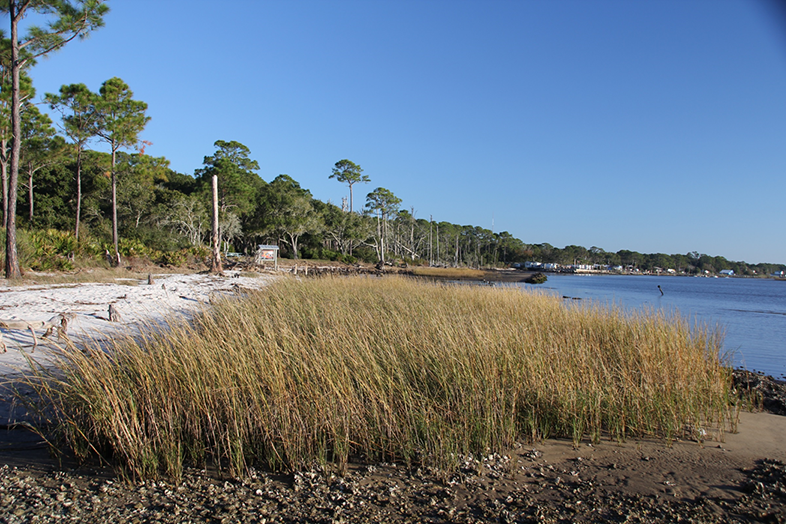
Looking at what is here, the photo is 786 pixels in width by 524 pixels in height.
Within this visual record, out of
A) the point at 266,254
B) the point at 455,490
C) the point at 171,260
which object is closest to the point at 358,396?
the point at 455,490

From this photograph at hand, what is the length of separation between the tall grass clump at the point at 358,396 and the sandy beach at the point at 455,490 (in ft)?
0.61

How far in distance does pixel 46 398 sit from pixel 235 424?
7.40 ft

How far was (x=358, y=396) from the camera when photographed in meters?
4.16

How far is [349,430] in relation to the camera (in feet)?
12.2

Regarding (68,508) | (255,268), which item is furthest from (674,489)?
(255,268)

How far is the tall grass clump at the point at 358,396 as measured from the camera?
138 inches

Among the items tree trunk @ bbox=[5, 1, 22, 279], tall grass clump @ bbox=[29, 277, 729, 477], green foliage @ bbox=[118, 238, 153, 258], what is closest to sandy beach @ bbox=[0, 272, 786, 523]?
tall grass clump @ bbox=[29, 277, 729, 477]

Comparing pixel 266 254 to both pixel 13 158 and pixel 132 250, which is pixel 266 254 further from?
pixel 13 158

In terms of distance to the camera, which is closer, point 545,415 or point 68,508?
point 68,508

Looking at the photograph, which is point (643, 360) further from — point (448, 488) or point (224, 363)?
point (224, 363)

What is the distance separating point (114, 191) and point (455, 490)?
1025 inches

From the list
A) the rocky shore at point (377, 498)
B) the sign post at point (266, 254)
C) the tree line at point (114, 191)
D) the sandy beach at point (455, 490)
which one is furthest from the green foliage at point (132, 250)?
the rocky shore at point (377, 498)

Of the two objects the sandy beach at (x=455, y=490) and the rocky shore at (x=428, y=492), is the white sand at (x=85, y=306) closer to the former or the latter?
the sandy beach at (x=455, y=490)

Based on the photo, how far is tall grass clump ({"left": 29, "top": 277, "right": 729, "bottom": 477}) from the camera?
349cm
